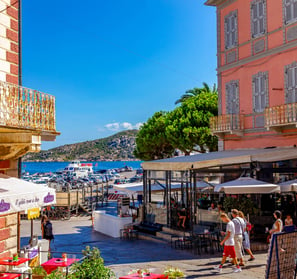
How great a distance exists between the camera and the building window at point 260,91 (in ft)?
68.2

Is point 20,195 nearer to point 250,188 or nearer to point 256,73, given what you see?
point 250,188

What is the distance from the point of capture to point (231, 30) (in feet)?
76.2

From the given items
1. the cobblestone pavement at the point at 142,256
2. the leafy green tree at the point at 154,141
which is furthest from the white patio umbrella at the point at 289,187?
the leafy green tree at the point at 154,141

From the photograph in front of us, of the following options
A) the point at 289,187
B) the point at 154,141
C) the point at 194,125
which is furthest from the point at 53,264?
the point at 154,141

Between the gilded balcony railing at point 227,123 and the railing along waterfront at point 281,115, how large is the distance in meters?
2.85

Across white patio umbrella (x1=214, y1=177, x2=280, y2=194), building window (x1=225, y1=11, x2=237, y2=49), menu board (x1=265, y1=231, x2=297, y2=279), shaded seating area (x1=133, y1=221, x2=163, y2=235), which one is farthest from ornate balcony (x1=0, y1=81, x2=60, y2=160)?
building window (x1=225, y1=11, x2=237, y2=49)


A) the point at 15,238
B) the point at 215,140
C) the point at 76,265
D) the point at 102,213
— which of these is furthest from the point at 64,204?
the point at 76,265

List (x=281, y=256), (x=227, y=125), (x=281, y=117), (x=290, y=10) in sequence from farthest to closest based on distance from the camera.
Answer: (x=227, y=125) → (x=290, y=10) → (x=281, y=117) → (x=281, y=256)

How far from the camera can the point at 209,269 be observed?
12477mm

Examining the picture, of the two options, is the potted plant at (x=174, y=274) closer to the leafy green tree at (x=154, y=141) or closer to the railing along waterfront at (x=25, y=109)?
the railing along waterfront at (x=25, y=109)

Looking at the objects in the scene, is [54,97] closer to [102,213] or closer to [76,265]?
[76,265]

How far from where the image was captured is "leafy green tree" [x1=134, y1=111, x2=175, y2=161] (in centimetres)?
4712

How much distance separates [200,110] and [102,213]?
19932 mm

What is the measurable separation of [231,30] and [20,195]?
704 inches
